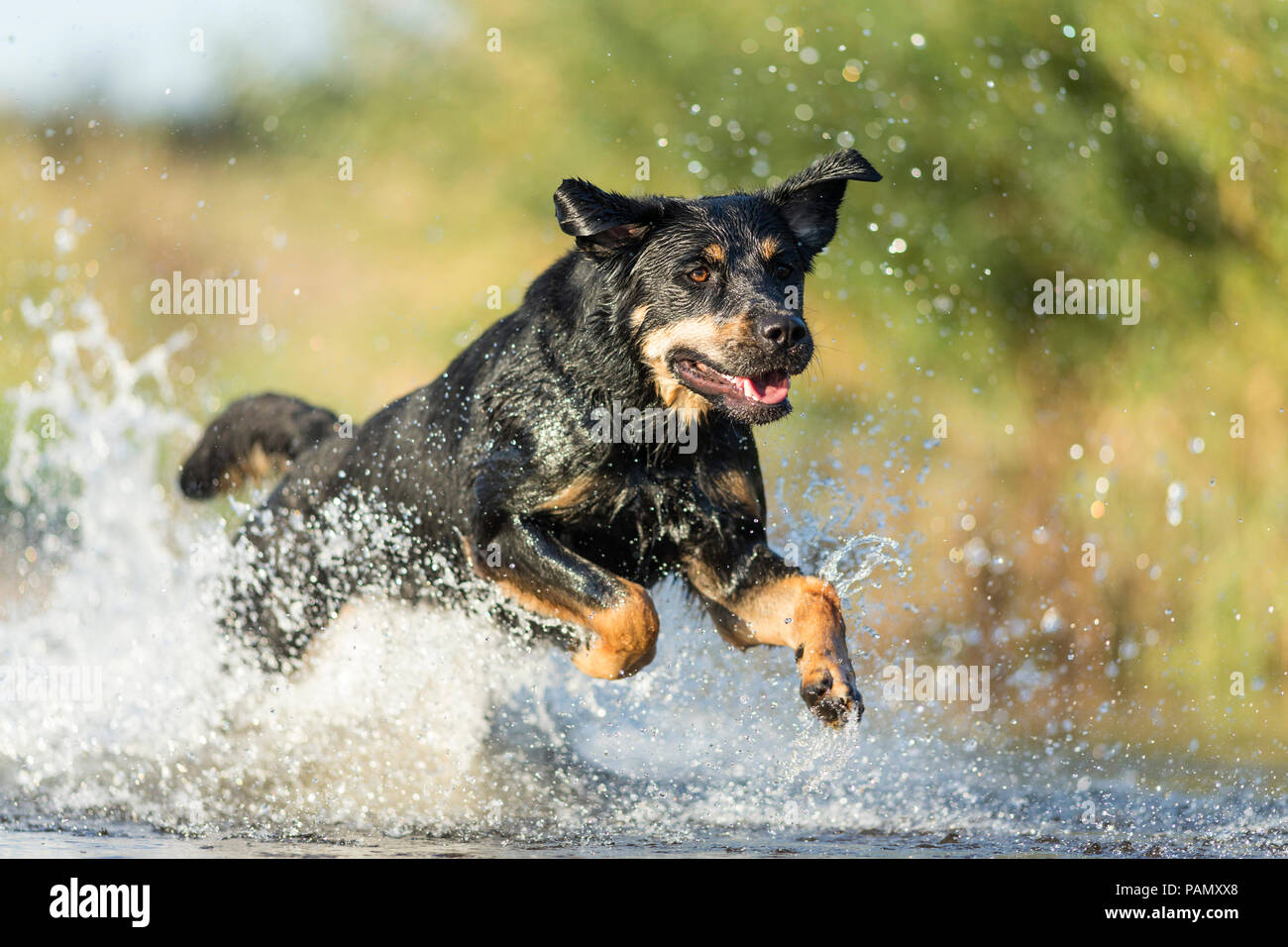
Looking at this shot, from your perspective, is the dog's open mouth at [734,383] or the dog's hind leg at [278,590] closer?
the dog's open mouth at [734,383]

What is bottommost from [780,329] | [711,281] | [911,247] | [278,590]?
[278,590]

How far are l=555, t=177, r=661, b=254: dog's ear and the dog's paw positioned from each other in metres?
1.55

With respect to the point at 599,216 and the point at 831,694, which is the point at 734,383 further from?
the point at 831,694

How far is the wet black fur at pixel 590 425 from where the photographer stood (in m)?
4.39

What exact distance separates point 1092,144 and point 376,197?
5574mm

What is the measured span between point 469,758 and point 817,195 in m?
2.77

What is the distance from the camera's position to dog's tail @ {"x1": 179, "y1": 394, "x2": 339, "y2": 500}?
589cm

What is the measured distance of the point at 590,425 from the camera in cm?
454

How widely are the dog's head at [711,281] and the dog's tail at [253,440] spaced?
6.44ft

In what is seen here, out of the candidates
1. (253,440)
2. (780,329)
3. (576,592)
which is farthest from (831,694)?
(253,440)

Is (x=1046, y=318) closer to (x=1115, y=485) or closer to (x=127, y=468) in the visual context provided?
(x=1115, y=485)

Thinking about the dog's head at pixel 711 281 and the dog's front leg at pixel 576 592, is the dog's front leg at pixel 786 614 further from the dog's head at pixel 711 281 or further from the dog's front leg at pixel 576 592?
the dog's head at pixel 711 281

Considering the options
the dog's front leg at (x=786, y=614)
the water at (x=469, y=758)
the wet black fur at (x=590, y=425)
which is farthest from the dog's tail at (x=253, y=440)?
the dog's front leg at (x=786, y=614)

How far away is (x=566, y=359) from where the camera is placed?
15.0 feet
